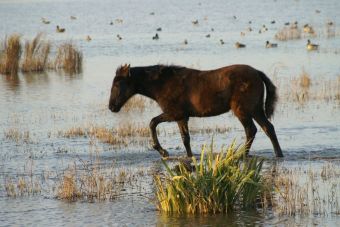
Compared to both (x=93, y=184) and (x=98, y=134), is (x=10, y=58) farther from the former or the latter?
(x=93, y=184)

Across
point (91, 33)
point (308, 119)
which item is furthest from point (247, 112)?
point (91, 33)

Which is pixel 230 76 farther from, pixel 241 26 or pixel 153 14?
pixel 153 14

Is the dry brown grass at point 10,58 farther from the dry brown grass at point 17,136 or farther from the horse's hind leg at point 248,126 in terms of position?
the horse's hind leg at point 248,126

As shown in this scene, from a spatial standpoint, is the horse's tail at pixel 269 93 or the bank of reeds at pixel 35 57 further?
the bank of reeds at pixel 35 57

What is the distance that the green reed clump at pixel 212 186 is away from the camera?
1019 centimetres

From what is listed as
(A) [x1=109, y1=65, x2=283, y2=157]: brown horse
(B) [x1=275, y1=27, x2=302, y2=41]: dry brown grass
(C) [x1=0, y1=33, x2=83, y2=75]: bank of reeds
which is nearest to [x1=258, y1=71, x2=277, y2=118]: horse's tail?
(A) [x1=109, y1=65, x2=283, y2=157]: brown horse

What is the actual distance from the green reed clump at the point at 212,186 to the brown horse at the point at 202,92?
3223mm

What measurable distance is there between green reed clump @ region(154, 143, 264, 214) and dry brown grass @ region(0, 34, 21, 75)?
18744 millimetres

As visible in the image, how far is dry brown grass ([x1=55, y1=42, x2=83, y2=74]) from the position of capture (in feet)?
98.0

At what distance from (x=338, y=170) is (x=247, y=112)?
6.32 ft

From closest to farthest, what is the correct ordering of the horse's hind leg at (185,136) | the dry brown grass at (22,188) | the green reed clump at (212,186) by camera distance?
the green reed clump at (212,186) < the dry brown grass at (22,188) < the horse's hind leg at (185,136)

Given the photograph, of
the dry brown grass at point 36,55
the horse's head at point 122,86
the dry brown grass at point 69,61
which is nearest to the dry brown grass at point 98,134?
the horse's head at point 122,86

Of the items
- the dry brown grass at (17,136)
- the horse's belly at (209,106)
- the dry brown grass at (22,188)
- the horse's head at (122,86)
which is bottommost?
the dry brown grass at (22,188)

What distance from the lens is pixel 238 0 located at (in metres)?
95.2
